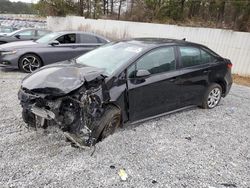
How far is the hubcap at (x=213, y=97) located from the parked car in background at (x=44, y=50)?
4.71m

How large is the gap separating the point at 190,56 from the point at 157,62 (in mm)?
958

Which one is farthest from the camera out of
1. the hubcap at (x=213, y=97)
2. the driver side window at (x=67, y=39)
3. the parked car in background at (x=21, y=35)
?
the parked car in background at (x=21, y=35)

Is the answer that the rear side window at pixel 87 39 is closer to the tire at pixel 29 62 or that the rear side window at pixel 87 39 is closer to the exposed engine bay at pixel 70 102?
the tire at pixel 29 62

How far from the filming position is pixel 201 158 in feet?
11.5

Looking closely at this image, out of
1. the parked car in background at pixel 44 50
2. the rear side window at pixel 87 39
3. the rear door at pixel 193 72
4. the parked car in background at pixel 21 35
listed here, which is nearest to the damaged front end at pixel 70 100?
the rear door at pixel 193 72

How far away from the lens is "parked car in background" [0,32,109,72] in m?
7.41

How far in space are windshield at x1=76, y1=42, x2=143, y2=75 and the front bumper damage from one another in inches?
25.3

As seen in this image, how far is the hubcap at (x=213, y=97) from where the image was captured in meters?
5.46

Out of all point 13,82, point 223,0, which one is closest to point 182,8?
point 223,0

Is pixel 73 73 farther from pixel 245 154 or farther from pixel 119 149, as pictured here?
pixel 245 154

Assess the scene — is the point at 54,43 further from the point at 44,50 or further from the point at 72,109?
the point at 72,109

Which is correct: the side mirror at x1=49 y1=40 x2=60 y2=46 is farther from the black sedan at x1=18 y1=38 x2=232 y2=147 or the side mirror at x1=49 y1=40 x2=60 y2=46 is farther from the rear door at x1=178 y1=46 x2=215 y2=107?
the rear door at x1=178 y1=46 x2=215 y2=107

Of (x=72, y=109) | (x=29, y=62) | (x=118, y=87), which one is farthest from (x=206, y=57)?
(x=29, y=62)

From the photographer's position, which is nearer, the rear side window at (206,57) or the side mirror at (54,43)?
the rear side window at (206,57)
